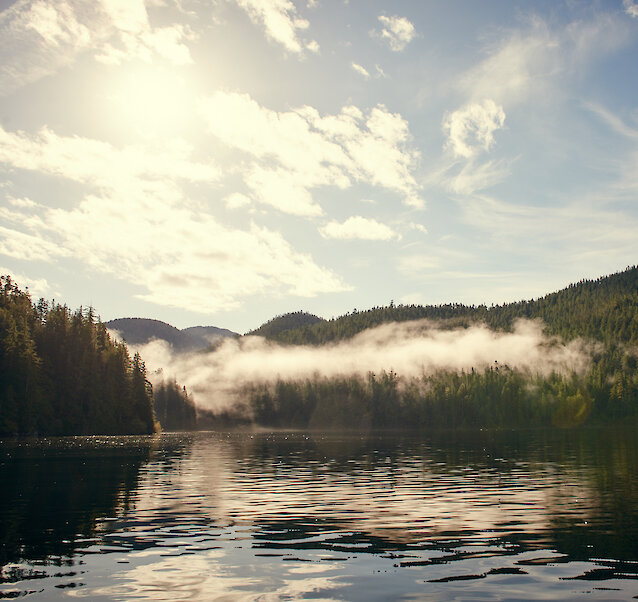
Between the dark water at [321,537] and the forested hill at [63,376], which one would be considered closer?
the dark water at [321,537]

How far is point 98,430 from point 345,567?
154922 millimetres

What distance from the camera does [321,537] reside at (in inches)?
1050

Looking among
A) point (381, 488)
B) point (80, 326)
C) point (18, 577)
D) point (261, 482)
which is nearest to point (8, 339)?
point (80, 326)

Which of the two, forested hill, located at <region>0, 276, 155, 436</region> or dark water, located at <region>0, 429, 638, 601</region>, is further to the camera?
forested hill, located at <region>0, 276, 155, 436</region>

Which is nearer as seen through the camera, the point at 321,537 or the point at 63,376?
the point at 321,537

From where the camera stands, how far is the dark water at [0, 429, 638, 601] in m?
18.7

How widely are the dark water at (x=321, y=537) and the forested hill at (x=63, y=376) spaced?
325ft

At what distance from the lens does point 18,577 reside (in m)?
19.9

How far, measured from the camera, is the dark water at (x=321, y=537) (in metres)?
18.7

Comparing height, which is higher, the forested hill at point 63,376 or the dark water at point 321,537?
the forested hill at point 63,376

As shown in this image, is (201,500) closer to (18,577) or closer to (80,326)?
(18,577)

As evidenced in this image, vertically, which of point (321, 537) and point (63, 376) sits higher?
point (63, 376)

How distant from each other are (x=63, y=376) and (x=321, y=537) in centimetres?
15056

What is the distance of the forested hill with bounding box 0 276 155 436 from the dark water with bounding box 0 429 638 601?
98.9 m
